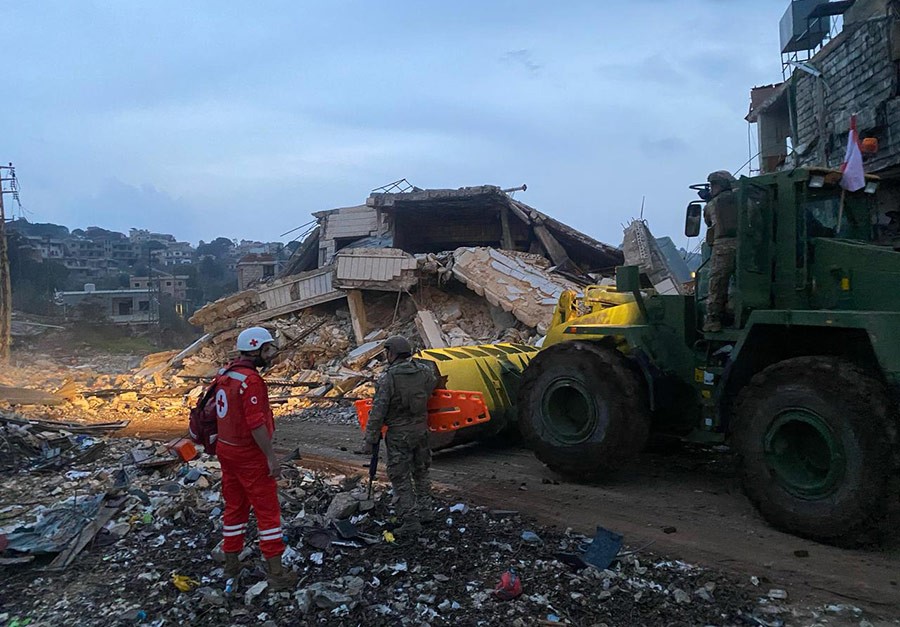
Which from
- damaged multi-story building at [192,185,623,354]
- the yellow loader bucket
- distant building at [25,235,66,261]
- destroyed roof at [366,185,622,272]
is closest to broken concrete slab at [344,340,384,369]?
damaged multi-story building at [192,185,623,354]

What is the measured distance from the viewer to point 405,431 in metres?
5.60

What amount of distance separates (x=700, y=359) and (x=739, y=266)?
1.05 metres

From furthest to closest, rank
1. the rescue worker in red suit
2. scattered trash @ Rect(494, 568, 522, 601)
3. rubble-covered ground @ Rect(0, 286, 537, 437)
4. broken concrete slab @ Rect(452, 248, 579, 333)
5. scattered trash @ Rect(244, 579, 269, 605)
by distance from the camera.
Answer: broken concrete slab @ Rect(452, 248, 579, 333) → rubble-covered ground @ Rect(0, 286, 537, 437) → the rescue worker in red suit → scattered trash @ Rect(244, 579, 269, 605) → scattered trash @ Rect(494, 568, 522, 601)

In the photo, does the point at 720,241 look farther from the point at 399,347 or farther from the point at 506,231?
the point at 506,231

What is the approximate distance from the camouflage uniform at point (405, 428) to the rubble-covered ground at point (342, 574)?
29 centimetres

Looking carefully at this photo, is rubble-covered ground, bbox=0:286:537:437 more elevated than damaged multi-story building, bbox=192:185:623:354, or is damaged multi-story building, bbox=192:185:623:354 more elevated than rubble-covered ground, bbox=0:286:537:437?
damaged multi-story building, bbox=192:185:623:354

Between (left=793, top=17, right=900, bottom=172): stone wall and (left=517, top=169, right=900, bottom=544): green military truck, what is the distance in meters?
9.26

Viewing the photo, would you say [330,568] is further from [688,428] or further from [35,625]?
[688,428]

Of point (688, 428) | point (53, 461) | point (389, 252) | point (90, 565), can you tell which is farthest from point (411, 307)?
point (90, 565)

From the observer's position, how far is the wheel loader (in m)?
4.69

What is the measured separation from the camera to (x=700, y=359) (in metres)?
6.33

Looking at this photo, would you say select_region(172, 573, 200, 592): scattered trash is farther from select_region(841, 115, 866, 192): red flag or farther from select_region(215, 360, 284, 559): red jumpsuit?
select_region(841, 115, 866, 192): red flag

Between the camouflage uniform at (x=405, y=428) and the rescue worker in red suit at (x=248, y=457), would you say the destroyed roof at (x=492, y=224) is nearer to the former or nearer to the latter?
the camouflage uniform at (x=405, y=428)

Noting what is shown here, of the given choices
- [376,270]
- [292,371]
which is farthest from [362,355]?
[376,270]
